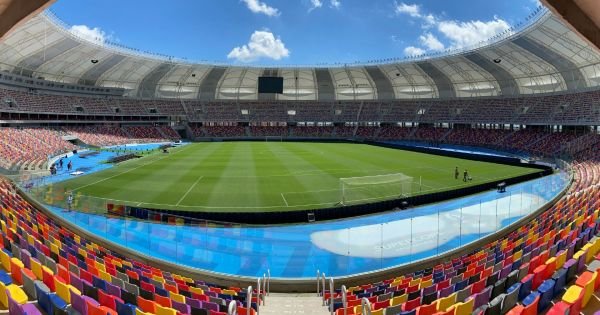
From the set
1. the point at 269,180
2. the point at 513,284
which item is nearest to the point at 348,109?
the point at 269,180

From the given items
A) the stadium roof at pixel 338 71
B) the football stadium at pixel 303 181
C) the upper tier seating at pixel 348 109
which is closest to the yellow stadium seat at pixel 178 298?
the football stadium at pixel 303 181

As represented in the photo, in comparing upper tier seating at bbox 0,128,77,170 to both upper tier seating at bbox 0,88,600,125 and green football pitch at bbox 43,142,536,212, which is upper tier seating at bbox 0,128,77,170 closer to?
upper tier seating at bbox 0,88,600,125

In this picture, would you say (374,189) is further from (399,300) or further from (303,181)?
(399,300)

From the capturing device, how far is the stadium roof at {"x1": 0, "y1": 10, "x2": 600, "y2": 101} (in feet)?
150

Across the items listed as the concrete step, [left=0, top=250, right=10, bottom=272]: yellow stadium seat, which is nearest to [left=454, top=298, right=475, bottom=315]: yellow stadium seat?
the concrete step

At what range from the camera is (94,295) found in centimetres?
722

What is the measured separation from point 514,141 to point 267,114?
1956 inches

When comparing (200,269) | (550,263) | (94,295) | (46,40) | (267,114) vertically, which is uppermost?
(46,40)

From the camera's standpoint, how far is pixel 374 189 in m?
27.1

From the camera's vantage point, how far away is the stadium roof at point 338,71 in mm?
45688

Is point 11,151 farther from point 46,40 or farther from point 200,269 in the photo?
point 200,269

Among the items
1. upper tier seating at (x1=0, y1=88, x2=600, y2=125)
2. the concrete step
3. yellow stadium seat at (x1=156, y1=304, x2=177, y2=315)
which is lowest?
the concrete step

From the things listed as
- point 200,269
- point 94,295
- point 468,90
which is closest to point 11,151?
point 200,269

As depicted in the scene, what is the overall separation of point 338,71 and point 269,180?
161 feet
